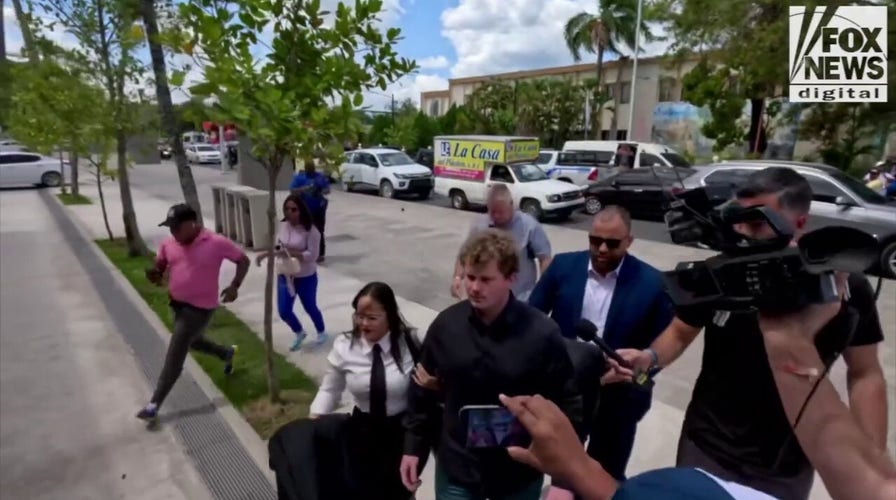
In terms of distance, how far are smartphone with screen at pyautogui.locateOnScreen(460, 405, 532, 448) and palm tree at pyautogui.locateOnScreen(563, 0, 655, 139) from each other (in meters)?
34.6

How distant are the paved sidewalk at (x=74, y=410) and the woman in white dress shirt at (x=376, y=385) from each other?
4.71 feet

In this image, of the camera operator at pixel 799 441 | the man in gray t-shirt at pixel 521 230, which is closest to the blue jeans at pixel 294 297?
the man in gray t-shirt at pixel 521 230

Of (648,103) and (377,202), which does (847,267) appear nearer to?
(377,202)

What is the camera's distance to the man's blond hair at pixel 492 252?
226 centimetres

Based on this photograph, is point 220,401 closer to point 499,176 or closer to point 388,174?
point 499,176

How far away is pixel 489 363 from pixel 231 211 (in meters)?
11.0

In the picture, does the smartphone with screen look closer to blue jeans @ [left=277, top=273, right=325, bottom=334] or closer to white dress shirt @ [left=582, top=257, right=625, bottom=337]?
white dress shirt @ [left=582, top=257, right=625, bottom=337]

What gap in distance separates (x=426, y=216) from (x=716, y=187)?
14.2 metres

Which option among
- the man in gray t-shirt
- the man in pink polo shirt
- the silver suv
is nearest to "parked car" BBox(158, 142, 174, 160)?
the man in pink polo shirt

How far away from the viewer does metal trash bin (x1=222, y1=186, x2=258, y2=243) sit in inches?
460

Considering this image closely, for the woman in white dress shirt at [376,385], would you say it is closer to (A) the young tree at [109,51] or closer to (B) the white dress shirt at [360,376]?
(B) the white dress shirt at [360,376]

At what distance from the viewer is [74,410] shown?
15.4ft

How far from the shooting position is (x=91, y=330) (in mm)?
6637

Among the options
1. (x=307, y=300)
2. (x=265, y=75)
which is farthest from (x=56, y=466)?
(x=265, y=75)
